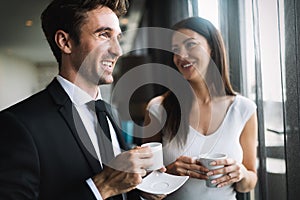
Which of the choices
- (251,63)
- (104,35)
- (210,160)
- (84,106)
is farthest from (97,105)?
(251,63)

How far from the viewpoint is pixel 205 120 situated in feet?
2.55

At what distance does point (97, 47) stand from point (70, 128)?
16 cm

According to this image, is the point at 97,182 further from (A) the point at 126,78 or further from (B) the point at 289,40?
(B) the point at 289,40

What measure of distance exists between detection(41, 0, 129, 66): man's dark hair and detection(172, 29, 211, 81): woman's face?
0.46ft

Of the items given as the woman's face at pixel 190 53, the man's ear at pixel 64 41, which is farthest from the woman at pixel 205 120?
the man's ear at pixel 64 41

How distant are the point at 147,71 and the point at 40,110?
1.34ft

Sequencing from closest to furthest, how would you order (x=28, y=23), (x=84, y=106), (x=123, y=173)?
(x=123, y=173) < (x=84, y=106) < (x=28, y=23)

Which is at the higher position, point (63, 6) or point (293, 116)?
point (63, 6)

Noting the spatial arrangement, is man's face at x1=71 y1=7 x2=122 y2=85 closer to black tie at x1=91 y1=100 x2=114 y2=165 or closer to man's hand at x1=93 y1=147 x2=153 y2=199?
black tie at x1=91 y1=100 x2=114 y2=165

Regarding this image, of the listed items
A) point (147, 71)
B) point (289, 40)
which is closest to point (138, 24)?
point (147, 71)

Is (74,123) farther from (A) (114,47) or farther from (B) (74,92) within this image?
(A) (114,47)

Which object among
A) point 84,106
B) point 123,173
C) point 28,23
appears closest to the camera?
point 123,173

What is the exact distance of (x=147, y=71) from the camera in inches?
37.1

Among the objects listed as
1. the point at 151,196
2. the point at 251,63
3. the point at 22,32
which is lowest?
the point at 151,196
